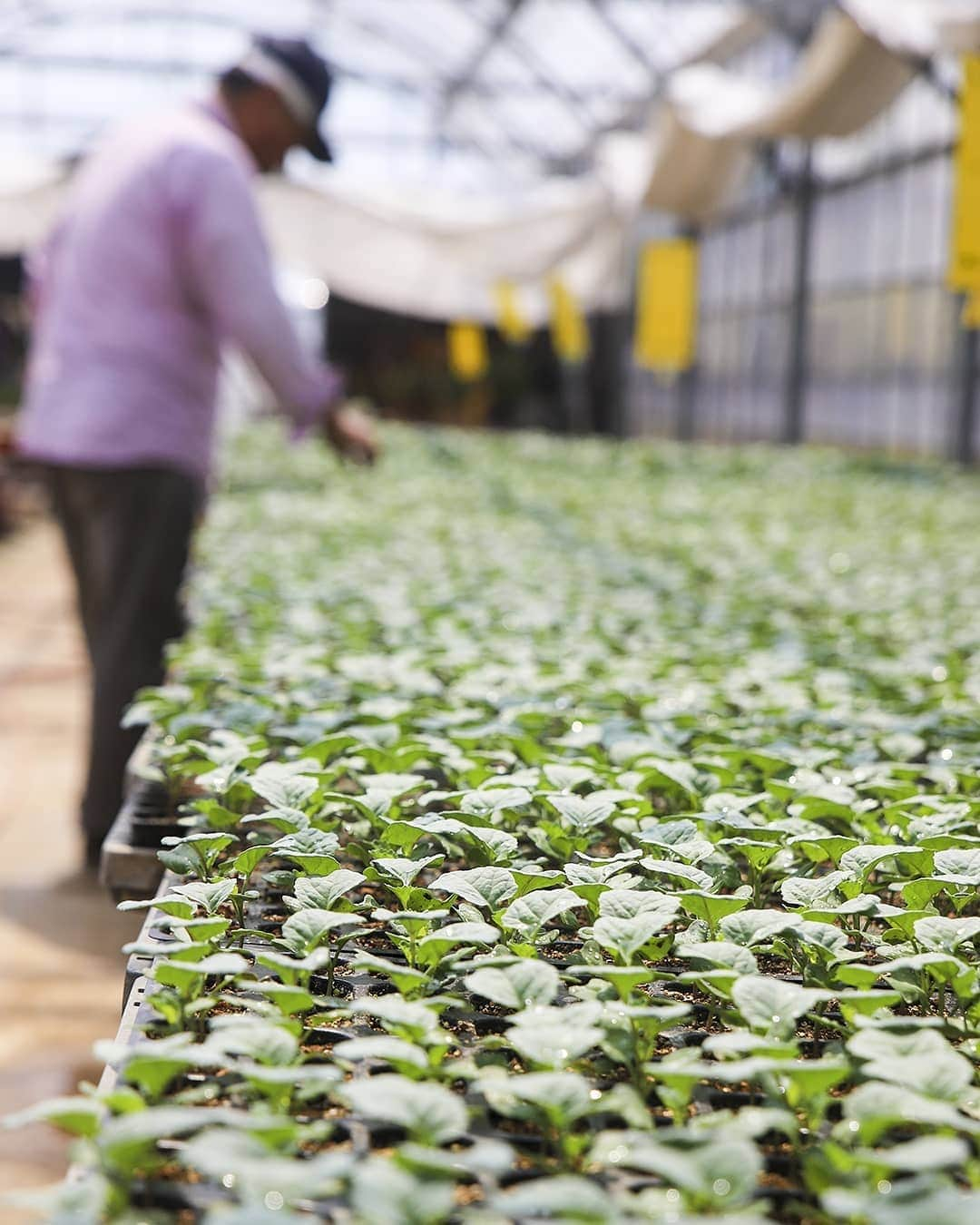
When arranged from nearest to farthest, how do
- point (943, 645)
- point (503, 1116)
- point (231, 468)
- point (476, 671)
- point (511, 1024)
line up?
point (503, 1116) < point (511, 1024) < point (476, 671) < point (943, 645) < point (231, 468)

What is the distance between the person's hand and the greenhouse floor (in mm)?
1093

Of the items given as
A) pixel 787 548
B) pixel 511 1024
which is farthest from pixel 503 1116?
pixel 787 548

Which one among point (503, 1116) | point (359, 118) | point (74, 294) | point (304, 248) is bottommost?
point (503, 1116)

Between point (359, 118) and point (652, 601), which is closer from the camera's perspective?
point (652, 601)

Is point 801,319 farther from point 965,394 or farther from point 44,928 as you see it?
point 44,928

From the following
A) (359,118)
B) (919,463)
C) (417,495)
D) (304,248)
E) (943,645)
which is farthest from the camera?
(359,118)

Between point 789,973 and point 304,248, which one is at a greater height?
point 304,248

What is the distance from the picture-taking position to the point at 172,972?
107 cm

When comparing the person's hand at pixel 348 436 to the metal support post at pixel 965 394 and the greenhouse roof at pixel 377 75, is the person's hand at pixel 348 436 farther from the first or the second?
the greenhouse roof at pixel 377 75

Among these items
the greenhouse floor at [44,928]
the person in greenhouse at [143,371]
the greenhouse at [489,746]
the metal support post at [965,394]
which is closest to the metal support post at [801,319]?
the greenhouse at [489,746]

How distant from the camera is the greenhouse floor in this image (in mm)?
2381

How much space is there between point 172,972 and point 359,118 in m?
22.5

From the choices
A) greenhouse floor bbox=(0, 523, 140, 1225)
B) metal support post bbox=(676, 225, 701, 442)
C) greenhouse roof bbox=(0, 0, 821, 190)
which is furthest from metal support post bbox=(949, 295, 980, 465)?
greenhouse roof bbox=(0, 0, 821, 190)

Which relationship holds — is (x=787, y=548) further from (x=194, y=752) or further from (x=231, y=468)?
(x=231, y=468)
